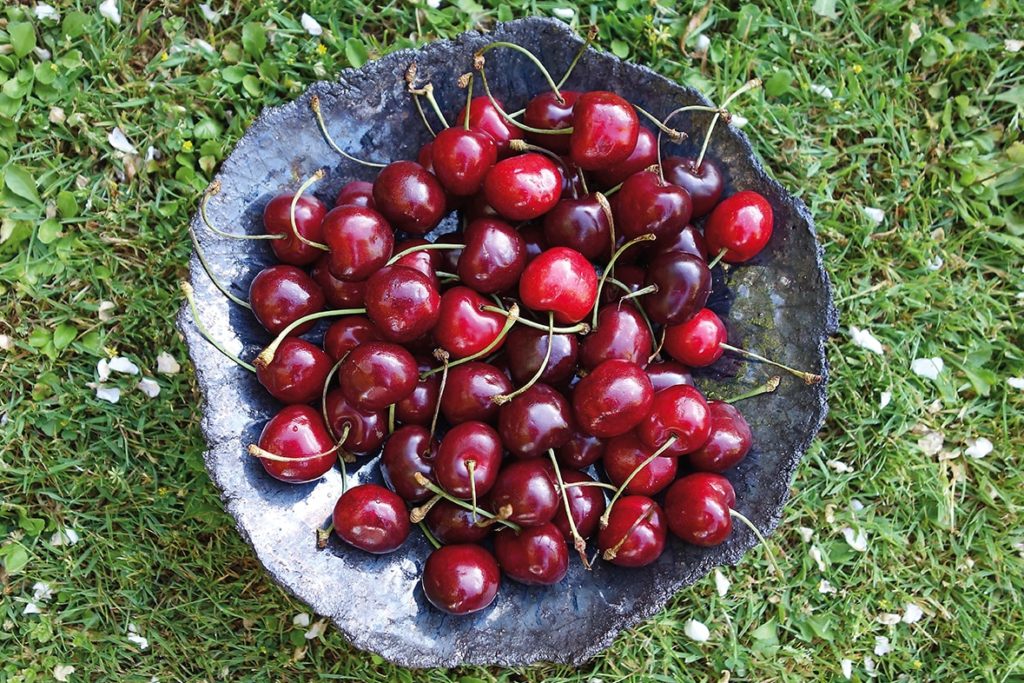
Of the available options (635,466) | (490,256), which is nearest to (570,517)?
(635,466)

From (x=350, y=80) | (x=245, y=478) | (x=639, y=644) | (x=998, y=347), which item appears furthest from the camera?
(x=998, y=347)

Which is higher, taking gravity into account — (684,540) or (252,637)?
(684,540)

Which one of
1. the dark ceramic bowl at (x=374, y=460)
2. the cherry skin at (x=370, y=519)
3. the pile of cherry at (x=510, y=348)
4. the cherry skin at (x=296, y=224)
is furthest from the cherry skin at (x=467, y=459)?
the cherry skin at (x=296, y=224)

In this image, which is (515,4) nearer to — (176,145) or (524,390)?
(176,145)

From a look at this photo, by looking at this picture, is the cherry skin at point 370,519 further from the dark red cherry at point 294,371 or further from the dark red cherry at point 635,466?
the dark red cherry at point 635,466

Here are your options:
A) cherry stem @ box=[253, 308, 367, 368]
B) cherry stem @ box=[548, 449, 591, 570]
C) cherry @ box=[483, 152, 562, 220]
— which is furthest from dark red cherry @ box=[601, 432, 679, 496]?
cherry stem @ box=[253, 308, 367, 368]

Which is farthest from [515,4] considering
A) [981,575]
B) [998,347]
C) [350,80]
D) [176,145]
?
[981,575]

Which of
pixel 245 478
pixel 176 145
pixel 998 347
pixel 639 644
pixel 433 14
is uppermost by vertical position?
pixel 433 14

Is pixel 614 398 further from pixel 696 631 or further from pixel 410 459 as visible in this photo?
pixel 696 631
